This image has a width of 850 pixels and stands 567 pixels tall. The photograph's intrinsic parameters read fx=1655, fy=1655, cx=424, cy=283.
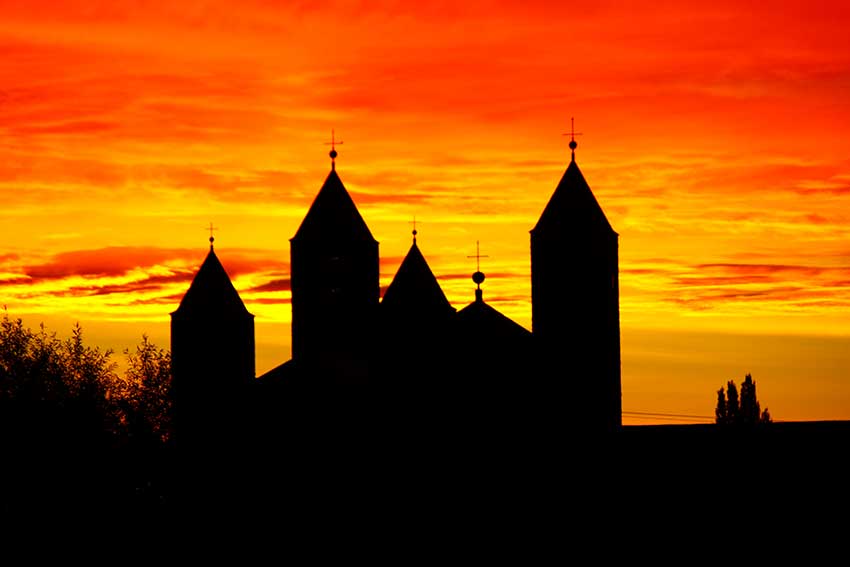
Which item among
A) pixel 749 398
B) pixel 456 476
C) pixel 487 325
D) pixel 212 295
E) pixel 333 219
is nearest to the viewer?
pixel 456 476

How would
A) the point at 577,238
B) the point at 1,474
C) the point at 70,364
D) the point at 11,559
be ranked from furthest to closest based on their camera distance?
1. the point at 70,364
2. the point at 577,238
3. the point at 1,474
4. the point at 11,559

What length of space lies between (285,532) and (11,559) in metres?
8.54

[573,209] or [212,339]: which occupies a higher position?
[573,209]

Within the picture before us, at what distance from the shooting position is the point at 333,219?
52.8 meters

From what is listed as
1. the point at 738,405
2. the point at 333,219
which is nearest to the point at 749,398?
the point at 738,405

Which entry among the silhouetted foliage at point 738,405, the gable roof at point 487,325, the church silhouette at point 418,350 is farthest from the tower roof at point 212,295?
the silhouetted foliage at point 738,405

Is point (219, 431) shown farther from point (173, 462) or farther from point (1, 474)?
point (1, 474)

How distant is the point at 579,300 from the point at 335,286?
25.9 ft

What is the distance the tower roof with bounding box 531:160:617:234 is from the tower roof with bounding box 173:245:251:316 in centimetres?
1141

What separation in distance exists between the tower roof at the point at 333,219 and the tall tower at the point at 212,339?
4535 mm

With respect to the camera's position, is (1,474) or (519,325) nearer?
(1,474)

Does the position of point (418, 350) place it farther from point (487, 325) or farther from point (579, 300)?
point (579, 300)

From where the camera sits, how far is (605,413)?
169 ft

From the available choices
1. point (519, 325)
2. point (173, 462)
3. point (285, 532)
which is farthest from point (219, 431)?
point (519, 325)
